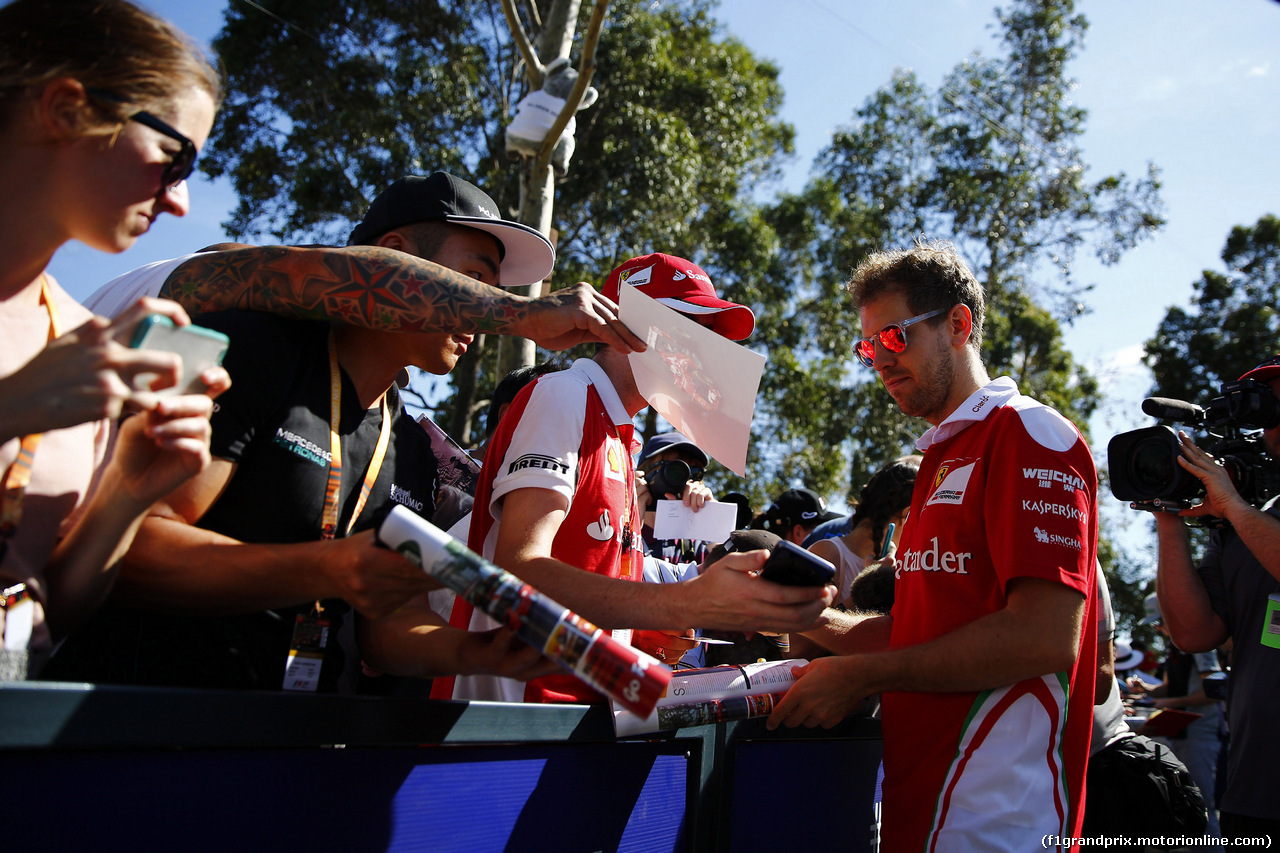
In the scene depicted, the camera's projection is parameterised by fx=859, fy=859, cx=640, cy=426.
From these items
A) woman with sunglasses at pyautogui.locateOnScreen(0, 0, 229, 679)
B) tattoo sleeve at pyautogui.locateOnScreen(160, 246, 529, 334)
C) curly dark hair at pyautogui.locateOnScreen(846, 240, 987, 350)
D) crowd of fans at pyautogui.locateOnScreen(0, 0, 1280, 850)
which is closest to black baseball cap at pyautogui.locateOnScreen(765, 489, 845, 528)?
crowd of fans at pyautogui.locateOnScreen(0, 0, 1280, 850)

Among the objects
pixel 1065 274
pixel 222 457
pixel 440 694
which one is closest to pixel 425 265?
pixel 222 457

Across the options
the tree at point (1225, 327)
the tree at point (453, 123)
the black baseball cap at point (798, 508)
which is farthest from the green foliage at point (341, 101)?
the tree at point (1225, 327)

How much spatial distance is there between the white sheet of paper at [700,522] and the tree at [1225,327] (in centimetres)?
2190

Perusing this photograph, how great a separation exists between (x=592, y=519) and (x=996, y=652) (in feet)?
3.47

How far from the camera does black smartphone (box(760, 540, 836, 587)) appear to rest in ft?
5.53

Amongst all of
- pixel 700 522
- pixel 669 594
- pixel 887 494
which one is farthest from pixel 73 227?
pixel 887 494

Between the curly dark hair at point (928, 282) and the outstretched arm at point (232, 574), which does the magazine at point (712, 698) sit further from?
the curly dark hair at point (928, 282)

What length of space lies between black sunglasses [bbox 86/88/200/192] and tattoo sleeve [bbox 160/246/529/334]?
0.39 meters

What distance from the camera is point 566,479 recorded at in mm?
2098

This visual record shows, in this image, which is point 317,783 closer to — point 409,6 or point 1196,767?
point 1196,767

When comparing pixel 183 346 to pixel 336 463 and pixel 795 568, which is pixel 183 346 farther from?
pixel 795 568

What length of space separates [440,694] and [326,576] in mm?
1272

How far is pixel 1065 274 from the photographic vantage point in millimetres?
20969

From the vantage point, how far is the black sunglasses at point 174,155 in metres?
1.30
